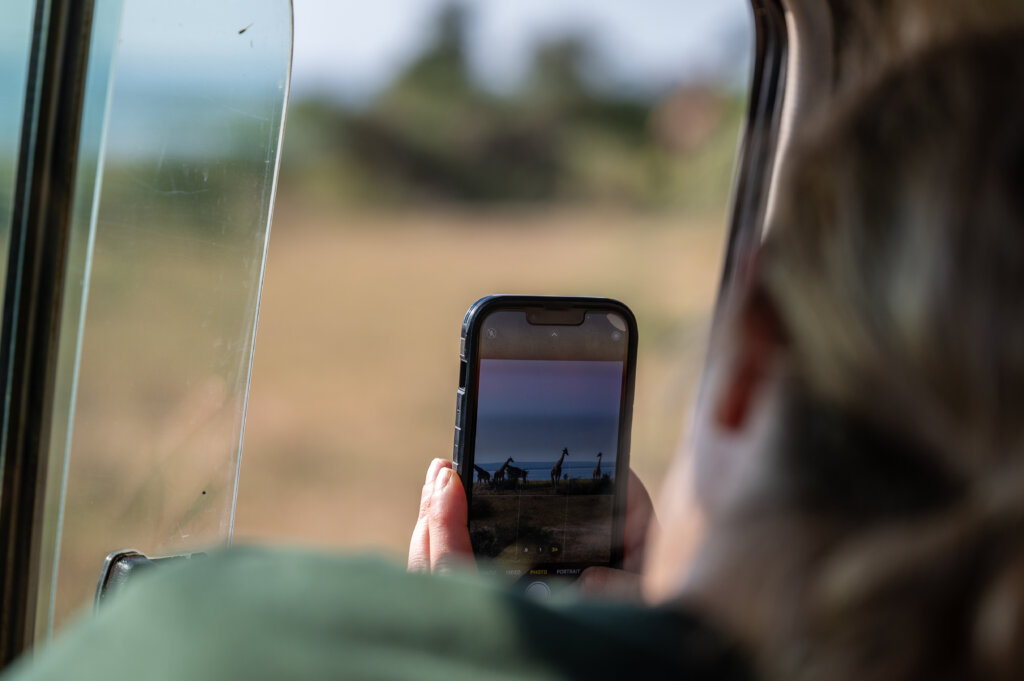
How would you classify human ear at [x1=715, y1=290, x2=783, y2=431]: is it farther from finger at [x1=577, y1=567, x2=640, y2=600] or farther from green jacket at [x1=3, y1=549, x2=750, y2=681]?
finger at [x1=577, y1=567, x2=640, y2=600]

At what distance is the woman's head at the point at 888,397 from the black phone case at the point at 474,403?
28.1 inches

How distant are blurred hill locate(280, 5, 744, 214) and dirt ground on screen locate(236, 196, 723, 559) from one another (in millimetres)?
534

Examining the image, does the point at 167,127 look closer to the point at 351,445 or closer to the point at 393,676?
the point at 393,676

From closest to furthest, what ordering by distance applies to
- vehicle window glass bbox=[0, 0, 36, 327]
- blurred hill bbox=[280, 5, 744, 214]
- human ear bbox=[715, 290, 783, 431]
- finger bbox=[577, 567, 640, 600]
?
1. human ear bbox=[715, 290, 783, 431]
2. vehicle window glass bbox=[0, 0, 36, 327]
3. finger bbox=[577, 567, 640, 600]
4. blurred hill bbox=[280, 5, 744, 214]

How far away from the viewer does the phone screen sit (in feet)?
4.24

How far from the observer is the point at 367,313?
41.3ft

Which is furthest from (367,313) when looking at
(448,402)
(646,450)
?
(646,450)

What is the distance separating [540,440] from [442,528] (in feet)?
0.70

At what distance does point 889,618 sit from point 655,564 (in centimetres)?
18

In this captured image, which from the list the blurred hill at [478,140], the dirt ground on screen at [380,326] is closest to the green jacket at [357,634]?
the dirt ground on screen at [380,326]

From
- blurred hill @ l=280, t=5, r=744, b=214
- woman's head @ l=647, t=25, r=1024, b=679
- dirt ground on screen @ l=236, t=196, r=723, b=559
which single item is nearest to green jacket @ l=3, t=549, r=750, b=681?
woman's head @ l=647, t=25, r=1024, b=679

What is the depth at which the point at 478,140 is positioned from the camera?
17.4 metres

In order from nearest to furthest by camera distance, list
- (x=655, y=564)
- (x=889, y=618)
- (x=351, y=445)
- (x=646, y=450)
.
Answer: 1. (x=889, y=618)
2. (x=655, y=564)
3. (x=646, y=450)
4. (x=351, y=445)

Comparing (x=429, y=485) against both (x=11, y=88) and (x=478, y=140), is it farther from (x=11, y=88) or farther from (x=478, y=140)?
(x=478, y=140)
